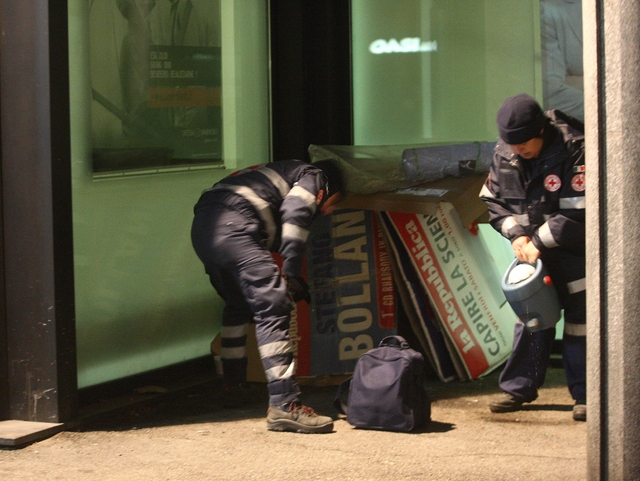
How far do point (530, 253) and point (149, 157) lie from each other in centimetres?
239

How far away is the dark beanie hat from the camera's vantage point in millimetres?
5242

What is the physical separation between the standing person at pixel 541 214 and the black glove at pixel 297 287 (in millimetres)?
1110

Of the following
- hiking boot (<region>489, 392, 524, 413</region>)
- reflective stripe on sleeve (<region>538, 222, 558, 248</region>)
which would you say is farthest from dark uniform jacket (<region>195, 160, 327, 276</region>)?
hiking boot (<region>489, 392, 524, 413</region>)

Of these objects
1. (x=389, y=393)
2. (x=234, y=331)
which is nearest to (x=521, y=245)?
(x=389, y=393)

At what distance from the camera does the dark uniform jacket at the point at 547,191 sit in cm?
529

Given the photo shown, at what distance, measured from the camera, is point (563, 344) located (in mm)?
5523

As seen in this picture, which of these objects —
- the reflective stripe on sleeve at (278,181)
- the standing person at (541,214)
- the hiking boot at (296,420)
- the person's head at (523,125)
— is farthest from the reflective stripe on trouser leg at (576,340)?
the reflective stripe on sleeve at (278,181)

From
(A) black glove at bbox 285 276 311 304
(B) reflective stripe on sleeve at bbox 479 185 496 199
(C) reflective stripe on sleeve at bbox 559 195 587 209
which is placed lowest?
(A) black glove at bbox 285 276 311 304

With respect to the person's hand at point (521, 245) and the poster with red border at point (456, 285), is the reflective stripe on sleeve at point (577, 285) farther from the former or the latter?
the poster with red border at point (456, 285)

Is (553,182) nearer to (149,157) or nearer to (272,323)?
(272,323)

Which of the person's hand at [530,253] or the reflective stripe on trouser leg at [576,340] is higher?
the person's hand at [530,253]

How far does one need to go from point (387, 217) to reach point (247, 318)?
1148mm

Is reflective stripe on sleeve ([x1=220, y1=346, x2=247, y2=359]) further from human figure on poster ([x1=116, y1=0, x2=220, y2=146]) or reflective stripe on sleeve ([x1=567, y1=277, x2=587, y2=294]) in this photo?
reflective stripe on sleeve ([x1=567, y1=277, x2=587, y2=294])

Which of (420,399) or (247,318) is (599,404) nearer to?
(420,399)
